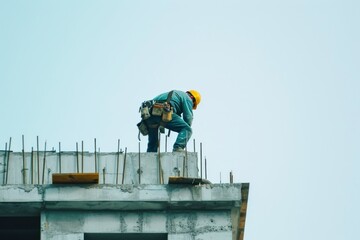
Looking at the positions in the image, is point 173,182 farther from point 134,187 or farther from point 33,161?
point 33,161

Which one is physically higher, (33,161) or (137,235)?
(33,161)

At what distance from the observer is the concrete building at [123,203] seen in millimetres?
21453

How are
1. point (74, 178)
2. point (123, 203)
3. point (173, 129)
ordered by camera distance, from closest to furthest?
point (74, 178) < point (123, 203) < point (173, 129)

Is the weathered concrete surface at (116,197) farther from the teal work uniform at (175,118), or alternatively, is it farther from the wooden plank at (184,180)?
the teal work uniform at (175,118)

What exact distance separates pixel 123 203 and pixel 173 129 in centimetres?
334

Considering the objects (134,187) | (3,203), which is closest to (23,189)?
(3,203)

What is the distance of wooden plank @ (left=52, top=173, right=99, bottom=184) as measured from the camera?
21.3m

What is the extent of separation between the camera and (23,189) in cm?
2148

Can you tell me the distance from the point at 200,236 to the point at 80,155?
2738mm

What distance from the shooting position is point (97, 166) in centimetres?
2223

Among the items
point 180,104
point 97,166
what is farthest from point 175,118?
point 97,166

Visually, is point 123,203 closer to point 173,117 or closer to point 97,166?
point 97,166

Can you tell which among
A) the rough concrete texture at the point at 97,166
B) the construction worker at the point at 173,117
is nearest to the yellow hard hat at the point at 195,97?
the construction worker at the point at 173,117

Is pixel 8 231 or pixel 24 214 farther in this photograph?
pixel 8 231
